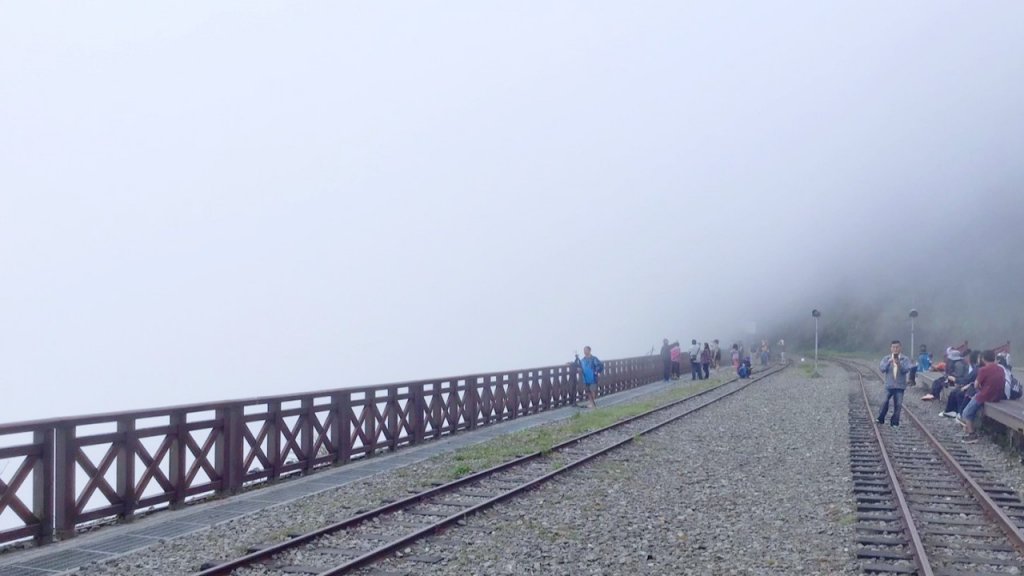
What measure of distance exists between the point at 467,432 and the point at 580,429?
2261 mm

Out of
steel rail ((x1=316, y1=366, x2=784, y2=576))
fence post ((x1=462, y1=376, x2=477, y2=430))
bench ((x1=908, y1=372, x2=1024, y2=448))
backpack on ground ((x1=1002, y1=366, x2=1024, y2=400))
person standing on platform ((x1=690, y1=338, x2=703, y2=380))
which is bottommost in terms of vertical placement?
steel rail ((x1=316, y1=366, x2=784, y2=576))

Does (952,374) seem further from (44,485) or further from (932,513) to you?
(44,485)

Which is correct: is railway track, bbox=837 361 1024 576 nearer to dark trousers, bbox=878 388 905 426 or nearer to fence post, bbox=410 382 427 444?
dark trousers, bbox=878 388 905 426

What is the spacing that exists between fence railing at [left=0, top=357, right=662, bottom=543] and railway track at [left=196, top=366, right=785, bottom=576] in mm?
2374

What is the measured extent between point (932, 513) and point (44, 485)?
9.15 metres

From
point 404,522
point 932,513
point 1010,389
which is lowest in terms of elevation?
point 932,513

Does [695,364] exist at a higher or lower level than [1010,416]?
higher

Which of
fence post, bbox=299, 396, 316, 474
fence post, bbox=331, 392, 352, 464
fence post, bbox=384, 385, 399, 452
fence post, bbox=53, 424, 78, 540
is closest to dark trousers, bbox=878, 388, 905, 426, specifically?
fence post, bbox=384, 385, 399, 452

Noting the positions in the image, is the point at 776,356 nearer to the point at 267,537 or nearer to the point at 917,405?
the point at 917,405

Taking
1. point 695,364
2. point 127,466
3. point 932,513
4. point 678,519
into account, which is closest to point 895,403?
point 932,513

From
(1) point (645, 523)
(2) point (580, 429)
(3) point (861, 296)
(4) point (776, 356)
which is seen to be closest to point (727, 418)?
(2) point (580, 429)

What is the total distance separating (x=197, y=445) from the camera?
1109cm

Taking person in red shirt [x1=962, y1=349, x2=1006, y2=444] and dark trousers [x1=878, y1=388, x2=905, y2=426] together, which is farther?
dark trousers [x1=878, y1=388, x2=905, y2=426]

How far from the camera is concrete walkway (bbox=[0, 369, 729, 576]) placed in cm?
825
